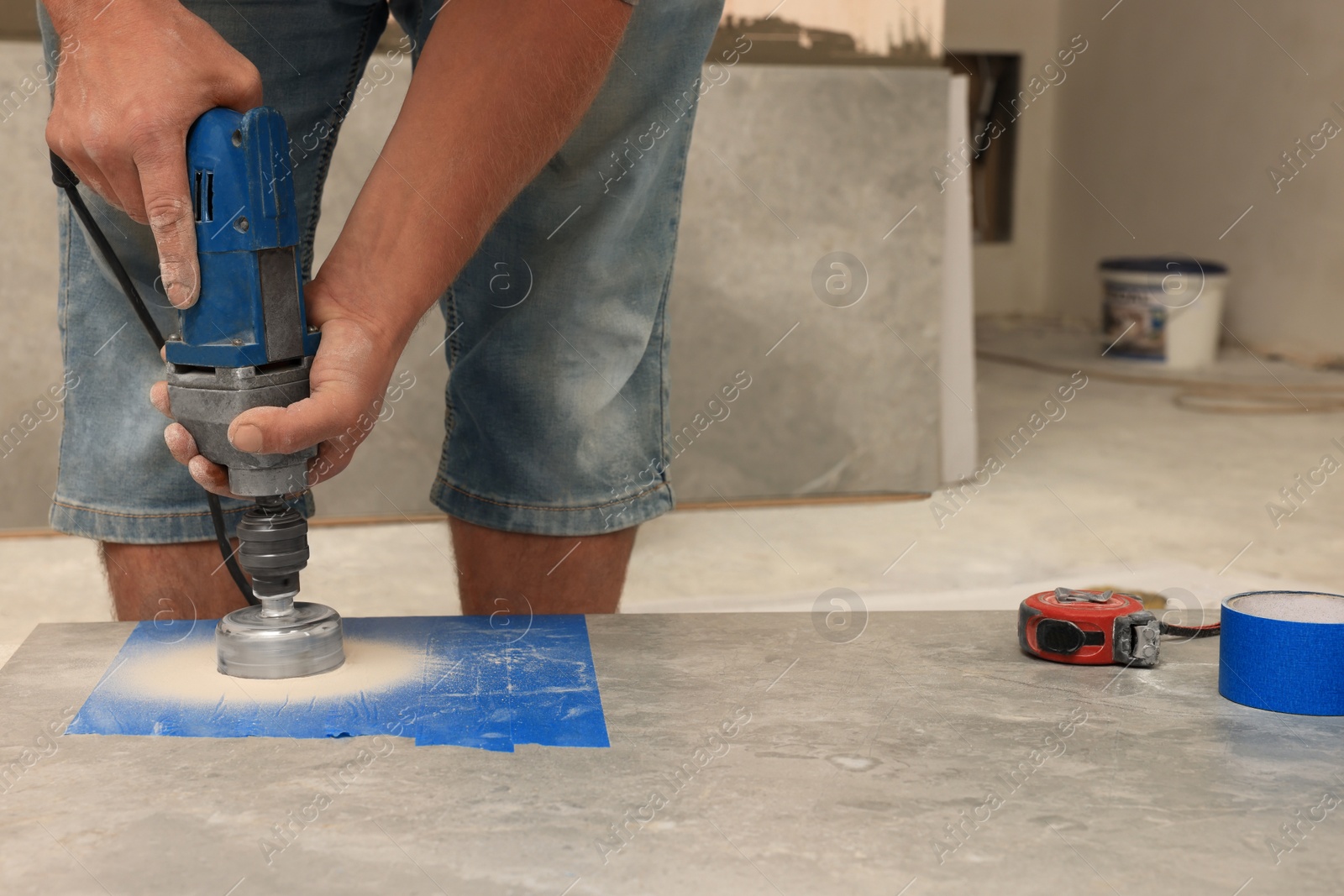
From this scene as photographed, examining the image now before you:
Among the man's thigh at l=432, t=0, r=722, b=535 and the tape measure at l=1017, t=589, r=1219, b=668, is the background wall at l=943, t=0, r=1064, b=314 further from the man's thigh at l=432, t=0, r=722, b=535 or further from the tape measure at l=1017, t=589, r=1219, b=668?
the tape measure at l=1017, t=589, r=1219, b=668

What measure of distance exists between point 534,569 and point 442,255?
1.36ft

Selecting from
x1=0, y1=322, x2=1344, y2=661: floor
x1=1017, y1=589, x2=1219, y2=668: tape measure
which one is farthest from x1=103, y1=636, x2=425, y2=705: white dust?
x1=0, y1=322, x2=1344, y2=661: floor

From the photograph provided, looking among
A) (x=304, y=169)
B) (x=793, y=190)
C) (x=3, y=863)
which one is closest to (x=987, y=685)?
(x=3, y=863)

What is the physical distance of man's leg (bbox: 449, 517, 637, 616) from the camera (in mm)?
1200

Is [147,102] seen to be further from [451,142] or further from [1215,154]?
[1215,154]

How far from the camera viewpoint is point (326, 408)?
0.81 metres

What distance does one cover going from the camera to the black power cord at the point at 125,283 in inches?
35.9

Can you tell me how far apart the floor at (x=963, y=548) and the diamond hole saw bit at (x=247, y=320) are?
93 cm

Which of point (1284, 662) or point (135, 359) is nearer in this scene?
point (1284, 662)

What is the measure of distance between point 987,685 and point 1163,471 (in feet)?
6.24

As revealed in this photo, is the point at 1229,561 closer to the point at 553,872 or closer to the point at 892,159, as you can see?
the point at 892,159

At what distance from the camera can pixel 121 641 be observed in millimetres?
986

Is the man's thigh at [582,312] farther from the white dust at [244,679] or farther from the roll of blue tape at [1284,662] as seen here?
the roll of blue tape at [1284,662]

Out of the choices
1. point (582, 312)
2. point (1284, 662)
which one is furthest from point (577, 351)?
point (1284, 662)
